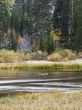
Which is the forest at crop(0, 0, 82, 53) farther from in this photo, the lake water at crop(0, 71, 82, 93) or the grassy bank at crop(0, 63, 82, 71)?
the lake water at crop(0, 71, 82, 93)

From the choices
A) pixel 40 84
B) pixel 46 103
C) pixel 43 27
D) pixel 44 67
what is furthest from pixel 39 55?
pixel 46 103

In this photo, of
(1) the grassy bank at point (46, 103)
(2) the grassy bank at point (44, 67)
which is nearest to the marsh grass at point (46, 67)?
(2) the grassy bank at point (44, 67)

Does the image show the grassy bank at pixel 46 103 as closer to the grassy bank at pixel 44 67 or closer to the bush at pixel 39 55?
the grassy bank at pixel 44 67

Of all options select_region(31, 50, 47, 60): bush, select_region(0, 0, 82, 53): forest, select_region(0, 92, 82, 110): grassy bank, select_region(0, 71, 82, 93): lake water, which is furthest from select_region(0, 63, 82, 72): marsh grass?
select_region(0, 92, 82, 110): grassy bank

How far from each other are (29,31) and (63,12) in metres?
Result: 7.85

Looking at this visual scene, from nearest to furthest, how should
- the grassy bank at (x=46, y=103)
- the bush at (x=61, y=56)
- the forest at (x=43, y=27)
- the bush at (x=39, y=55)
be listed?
the grassy bank at (x=46, y=103), the bush at (x=61, y=56), the bush at (x=39, y=55), the forest at (x=43, y=27)

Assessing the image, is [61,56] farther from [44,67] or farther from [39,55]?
[44,67]

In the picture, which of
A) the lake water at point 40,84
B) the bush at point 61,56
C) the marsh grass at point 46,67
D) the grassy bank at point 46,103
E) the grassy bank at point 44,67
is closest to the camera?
the grassy bank at point 46,103

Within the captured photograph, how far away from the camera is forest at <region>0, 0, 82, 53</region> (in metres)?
77.6

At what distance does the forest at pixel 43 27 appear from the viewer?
77625 millimetres

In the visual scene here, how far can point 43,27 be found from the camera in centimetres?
8412

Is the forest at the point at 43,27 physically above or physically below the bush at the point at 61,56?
above

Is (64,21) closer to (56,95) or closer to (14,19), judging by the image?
(14,19)

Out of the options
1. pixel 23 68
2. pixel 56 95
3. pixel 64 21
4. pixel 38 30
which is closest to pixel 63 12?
pixel 64 21
